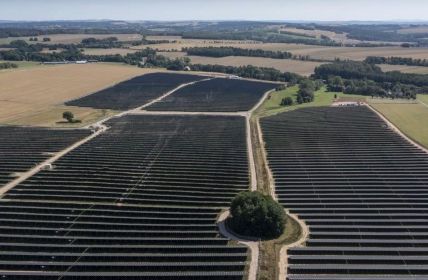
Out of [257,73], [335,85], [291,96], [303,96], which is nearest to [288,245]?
[303,96]

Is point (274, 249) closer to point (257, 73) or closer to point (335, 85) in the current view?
point (335, 85)

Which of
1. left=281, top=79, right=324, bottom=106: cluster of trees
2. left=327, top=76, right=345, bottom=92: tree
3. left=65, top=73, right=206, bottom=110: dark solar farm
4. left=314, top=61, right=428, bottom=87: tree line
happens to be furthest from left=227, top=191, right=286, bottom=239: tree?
left=314, top=61, right=428, bottom=87: tree line

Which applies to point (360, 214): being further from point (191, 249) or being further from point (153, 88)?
point (153, 88)

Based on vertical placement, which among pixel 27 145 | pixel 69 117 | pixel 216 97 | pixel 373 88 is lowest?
pixel 27 145

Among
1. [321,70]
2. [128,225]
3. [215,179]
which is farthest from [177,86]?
[128,225]

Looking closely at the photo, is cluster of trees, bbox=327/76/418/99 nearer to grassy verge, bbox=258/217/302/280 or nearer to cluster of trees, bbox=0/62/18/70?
grassy verge, bbox=258/217/302/280
